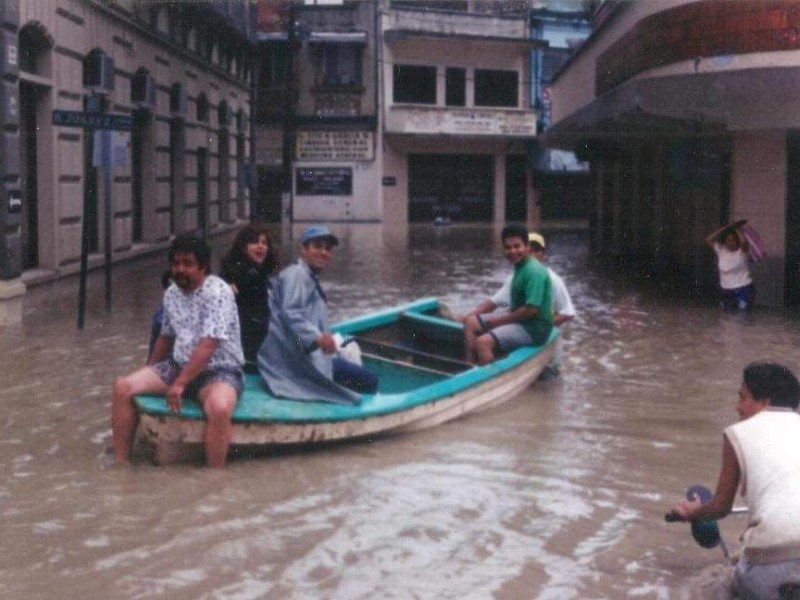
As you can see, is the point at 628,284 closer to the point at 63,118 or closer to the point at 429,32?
the point at 63,118

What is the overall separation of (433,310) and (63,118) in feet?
13.7

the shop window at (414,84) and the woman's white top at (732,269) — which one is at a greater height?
the shop window at (414,84)

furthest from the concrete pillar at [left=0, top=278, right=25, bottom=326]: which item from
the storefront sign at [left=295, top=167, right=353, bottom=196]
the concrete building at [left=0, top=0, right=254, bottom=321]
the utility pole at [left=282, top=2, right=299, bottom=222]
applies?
the storefront sign at [left=295, top=167, right=353, bottom=196]

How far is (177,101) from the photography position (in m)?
26.2

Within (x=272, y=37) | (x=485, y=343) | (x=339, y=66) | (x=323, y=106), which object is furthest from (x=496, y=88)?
(x=485, y=343)

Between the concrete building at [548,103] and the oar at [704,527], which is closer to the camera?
the oar at [704,527]

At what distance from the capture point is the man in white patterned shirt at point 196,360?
7031 mm

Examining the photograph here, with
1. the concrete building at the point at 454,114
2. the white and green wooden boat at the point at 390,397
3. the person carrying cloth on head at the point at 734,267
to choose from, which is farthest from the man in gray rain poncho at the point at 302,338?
the concrete building at the point at 454,114

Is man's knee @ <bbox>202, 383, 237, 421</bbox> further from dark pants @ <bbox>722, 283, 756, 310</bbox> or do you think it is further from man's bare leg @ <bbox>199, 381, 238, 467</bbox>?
dark pants @ <bbox>722, 283, 756, 310</bbox>

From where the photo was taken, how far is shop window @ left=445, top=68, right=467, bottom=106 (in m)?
44.7

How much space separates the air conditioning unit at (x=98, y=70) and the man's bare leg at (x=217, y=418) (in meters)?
12.4

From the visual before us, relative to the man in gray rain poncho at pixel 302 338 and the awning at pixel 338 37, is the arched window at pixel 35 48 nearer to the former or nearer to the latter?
the man in gray rain poncho at pixel 302 338

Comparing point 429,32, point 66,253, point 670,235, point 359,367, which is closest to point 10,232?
point 66,253

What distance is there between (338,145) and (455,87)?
4.64 m
